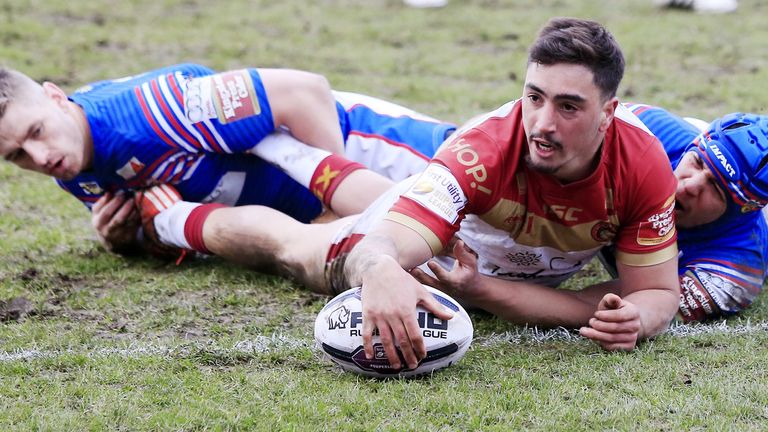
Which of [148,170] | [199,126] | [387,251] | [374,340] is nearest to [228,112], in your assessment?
[199,126]

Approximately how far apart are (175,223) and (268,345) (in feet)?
4.47

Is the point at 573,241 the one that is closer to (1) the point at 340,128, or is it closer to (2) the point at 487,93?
(1) the point at 340,128

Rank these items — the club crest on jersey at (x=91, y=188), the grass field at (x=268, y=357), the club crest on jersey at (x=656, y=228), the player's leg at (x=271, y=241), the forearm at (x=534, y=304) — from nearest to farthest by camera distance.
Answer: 1. the grass field at (x=268, y=357)
2. the club crest on jersey at (x=656, y=228)
3. the forearm at (x=534, y=304)
4. the player's leg at (x=271, y=241)
5. the club crest on jersey at (x=91, y=188)

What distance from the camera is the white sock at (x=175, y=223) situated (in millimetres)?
5535

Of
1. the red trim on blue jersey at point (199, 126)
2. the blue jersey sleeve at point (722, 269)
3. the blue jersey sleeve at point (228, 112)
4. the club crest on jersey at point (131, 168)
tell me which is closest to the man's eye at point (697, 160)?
the blue jersey sleeve at point (722, 269)

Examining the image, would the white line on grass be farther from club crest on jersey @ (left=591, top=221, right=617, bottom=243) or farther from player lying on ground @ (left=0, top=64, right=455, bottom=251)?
player lying on ground @ (left=0, top=64, right=455, bottom=251)

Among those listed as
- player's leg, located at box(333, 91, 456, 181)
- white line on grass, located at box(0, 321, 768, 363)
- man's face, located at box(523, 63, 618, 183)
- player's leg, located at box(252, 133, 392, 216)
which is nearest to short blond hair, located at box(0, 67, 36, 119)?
player's leg, located at box(252, 133, 392, 216)

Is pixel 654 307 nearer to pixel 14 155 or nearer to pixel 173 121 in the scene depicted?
pixel 173 121

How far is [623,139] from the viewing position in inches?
167

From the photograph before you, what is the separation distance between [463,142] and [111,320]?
1846 millimetres

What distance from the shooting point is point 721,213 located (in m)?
4.86

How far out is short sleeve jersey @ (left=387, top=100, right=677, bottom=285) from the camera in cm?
411

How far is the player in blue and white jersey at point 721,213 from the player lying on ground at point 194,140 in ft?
4.91

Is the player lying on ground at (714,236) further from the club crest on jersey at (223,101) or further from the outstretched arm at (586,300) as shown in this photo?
the club crest on jersey at (223,101)
